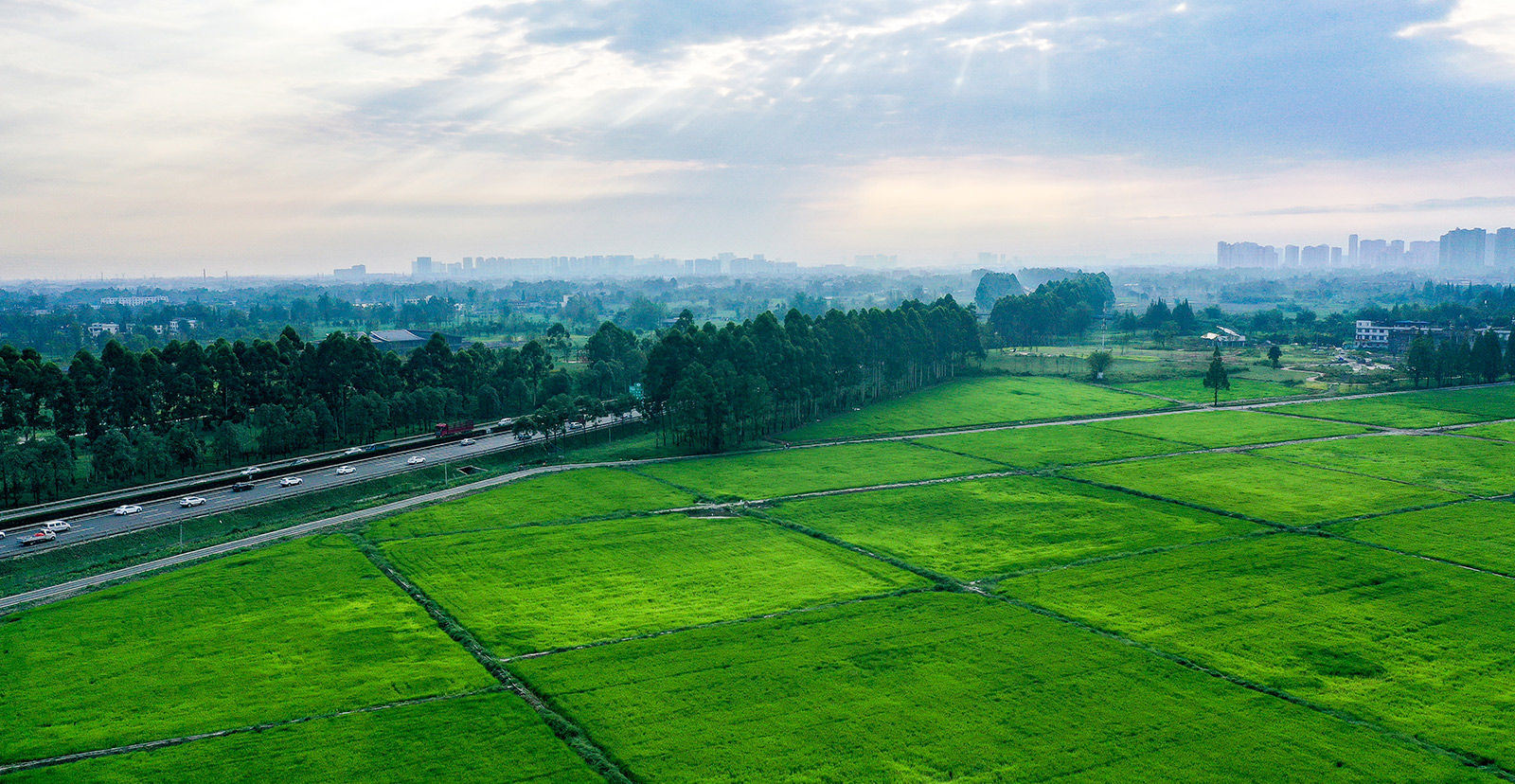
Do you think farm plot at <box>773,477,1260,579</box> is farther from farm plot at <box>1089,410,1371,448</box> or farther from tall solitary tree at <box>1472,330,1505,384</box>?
tall solitary tree at <box>1472,330,1505,384</box>

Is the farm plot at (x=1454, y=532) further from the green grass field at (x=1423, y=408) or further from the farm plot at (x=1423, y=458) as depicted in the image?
the green grass field at (x=1423, y=408)

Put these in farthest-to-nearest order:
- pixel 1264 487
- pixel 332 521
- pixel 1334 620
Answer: pixel 1264 487, pixel 332 521, pixel 1334 620

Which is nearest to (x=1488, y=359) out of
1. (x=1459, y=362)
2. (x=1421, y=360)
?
(x=1459, y=362)

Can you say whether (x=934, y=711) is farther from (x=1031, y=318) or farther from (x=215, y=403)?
(x=1031, y=318)

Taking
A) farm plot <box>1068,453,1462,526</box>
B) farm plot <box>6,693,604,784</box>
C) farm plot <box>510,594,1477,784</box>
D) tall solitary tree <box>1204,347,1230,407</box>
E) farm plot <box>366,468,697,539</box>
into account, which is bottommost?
farm plot <box>6,693,604,784</box>

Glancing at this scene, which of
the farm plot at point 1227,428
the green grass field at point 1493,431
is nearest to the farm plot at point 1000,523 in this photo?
the farm plot at point 1227,428

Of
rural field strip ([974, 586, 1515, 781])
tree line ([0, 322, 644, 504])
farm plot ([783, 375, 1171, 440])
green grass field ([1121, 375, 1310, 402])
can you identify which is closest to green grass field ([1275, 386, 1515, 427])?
green grass field ([1121, 375, 1310, 402])
